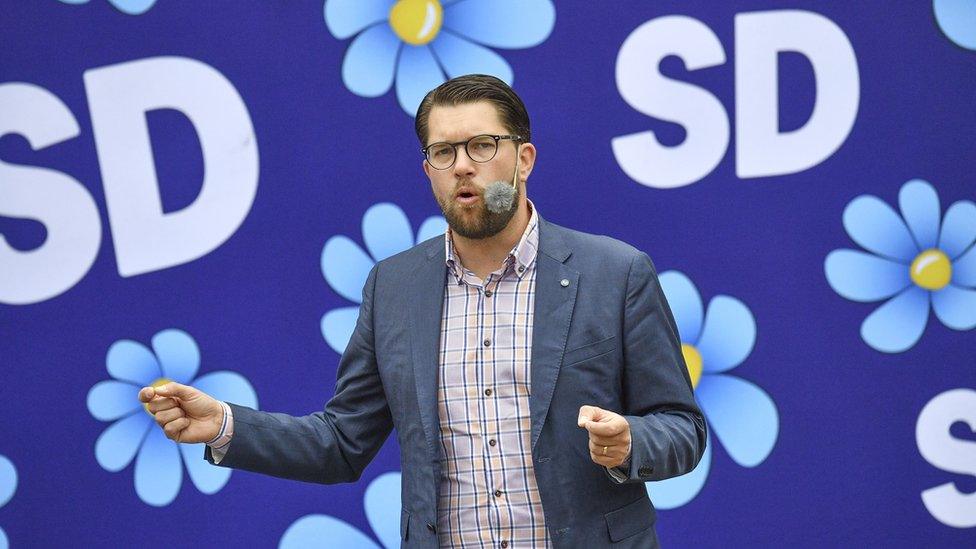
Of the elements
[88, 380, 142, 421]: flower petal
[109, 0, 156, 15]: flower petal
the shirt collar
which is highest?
[109, 0, 156, 15]: flower petal

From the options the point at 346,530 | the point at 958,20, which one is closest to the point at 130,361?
the point at 346,530

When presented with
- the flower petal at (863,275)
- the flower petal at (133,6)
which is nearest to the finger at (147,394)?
the flower petal at (133,6)

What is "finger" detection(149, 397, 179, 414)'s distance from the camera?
200 centimetres

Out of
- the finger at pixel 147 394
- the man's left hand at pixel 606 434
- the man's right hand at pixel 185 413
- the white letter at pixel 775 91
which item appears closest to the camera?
the man's left hand at pixel 606 434

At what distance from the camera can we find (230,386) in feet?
10.7

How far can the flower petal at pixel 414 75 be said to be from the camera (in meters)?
3.21

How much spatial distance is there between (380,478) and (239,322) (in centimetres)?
61

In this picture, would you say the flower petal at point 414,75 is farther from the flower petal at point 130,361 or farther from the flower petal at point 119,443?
the flower petal at point 119,443

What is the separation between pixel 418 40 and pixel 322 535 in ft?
4.81

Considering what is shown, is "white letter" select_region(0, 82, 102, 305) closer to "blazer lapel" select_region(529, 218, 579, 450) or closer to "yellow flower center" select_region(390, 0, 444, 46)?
"yellow flower center" select_region(390, 0, 444, 46)

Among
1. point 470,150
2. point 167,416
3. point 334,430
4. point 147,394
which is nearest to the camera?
point 147,394

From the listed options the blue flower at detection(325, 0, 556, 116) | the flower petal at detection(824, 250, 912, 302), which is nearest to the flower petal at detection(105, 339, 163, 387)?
the blue flower at detection(325, 0, 556, 116)

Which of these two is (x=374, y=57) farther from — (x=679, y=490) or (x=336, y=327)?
(x=679, y=490)

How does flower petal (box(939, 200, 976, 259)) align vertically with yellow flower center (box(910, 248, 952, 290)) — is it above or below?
above
